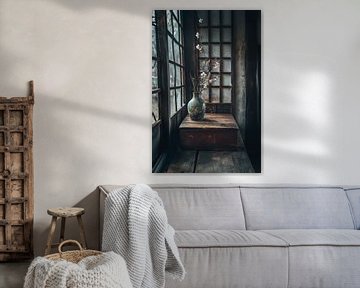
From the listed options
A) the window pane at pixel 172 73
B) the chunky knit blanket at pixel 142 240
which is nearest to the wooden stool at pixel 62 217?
the chunky knit blanket at pixel 142 240

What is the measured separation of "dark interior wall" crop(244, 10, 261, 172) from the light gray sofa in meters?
0.36

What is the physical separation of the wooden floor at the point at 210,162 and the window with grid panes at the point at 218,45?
45cm

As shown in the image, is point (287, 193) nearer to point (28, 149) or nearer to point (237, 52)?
point (237, 52)

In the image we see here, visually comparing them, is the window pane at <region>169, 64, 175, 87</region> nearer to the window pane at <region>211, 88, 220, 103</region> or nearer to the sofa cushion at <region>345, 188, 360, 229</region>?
the window pane at <region>211, 88, 220, 103</region>

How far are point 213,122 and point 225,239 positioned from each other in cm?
115

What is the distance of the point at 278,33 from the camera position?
4.17 m

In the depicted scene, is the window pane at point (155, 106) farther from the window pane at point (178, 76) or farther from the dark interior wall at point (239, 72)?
the dark interior wall at point (239, 72)

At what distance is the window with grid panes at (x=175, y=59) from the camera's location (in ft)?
13.6

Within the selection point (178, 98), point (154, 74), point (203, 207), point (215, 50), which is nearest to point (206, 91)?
point (178, 98)

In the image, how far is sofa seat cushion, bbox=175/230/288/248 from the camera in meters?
3.33

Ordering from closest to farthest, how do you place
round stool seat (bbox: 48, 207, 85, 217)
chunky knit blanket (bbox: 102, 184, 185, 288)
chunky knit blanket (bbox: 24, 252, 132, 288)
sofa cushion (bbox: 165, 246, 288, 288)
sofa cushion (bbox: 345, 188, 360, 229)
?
1. chunky knit blanket (bbox: 24, 252, 132, 288)
2. chunky knit blanket (bbox: 102, 184, 185, 288)
3. sofa cushion (bbox: 165, 246, 288, 288)
4. round stool seat (bbox: 48, 207, 85, 217)
5. sofa cushion (bbox: 345, 188, 360, 229)

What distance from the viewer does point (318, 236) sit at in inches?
136

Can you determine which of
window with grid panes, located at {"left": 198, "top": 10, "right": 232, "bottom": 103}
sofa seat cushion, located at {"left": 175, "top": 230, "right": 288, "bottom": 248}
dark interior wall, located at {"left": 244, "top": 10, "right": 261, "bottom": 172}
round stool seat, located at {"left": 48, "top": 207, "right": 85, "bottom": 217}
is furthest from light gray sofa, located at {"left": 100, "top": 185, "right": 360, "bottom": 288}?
window with grid panes, located at {"left": 198, "top": 10, "right": 232, "bottom": 103}

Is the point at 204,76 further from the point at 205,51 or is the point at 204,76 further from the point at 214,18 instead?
the point at 214,18
